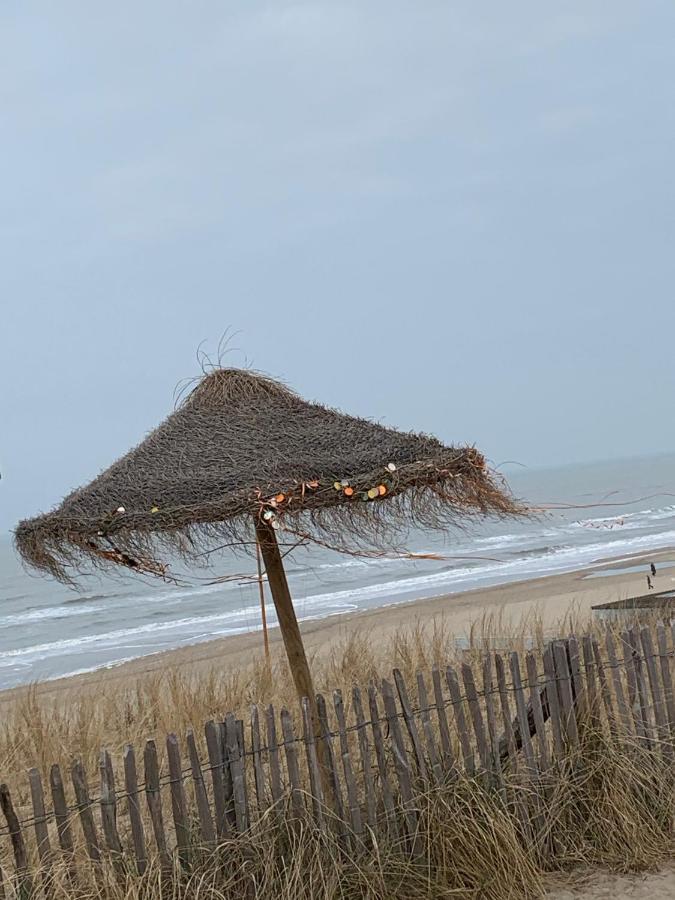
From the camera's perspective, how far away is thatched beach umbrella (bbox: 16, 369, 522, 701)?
14.1ft

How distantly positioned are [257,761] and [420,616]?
15.6 metres

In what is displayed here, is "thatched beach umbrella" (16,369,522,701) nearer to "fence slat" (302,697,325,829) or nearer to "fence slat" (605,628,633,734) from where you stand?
"fence slat" (302,697,325,829)

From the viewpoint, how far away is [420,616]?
64.3 feet

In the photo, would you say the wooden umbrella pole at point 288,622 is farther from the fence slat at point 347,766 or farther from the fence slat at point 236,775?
the fence slat at point 236,775

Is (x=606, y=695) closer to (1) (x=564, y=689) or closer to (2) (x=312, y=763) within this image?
(1) (x=564, y=689)

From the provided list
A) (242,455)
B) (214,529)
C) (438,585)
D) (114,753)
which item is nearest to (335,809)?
(214,529)

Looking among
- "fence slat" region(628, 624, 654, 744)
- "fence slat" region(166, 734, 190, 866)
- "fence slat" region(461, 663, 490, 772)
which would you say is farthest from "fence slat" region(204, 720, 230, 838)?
"fence slat" region(628, 624, 654, 744)

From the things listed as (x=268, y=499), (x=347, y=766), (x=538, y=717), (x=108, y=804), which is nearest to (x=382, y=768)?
(x=347, y=766)

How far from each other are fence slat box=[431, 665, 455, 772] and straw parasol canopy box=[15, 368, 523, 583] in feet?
2.33

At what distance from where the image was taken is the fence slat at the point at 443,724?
4.65 m

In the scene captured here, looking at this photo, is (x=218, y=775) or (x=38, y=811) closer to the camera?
(x=38, y=811)

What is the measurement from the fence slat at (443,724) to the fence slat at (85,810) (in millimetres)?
1676

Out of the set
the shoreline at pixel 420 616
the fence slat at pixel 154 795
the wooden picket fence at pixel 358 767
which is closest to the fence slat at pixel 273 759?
the wooden picket fence at pixel 358 767

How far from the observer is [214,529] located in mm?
4328
